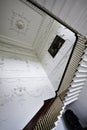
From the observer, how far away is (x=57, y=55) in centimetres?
201

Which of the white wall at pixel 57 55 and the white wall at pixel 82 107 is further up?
the white wall at pixel 57 55

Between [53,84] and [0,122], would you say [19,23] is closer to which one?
[53,84]

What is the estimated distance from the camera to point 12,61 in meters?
1.81

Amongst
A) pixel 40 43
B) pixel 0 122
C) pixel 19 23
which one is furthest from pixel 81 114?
pixel 19 23

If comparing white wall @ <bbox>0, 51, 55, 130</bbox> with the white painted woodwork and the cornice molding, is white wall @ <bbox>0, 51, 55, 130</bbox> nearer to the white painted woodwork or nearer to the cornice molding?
the cornice molding

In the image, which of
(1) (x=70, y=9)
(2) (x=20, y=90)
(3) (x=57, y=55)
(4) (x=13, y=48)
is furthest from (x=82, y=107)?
(1) (x=70, y=9)

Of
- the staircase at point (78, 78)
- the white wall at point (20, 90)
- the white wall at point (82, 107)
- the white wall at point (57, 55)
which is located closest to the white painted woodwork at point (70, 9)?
the staircase at point (78, 78)

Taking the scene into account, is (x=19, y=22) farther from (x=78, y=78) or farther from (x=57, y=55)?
(x=78, y=78)

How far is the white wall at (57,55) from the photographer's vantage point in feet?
6.04

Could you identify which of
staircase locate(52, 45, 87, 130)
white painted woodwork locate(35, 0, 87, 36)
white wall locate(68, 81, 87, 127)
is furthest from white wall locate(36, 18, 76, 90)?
white painted woodwork locate(35, 0, 87, 36)

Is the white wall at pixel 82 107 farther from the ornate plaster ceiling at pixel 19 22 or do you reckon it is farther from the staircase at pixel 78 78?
the ornate plaster ceiling at pixel 19 22

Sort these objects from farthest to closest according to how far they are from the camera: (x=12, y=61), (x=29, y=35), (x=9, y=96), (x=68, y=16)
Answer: (x=29, y=35)
(x=12, y=61)
(x=9, y=96)
(x=68, y=16)

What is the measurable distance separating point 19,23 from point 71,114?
6.46ft

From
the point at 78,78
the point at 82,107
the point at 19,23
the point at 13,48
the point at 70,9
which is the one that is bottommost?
the point at 82,107
